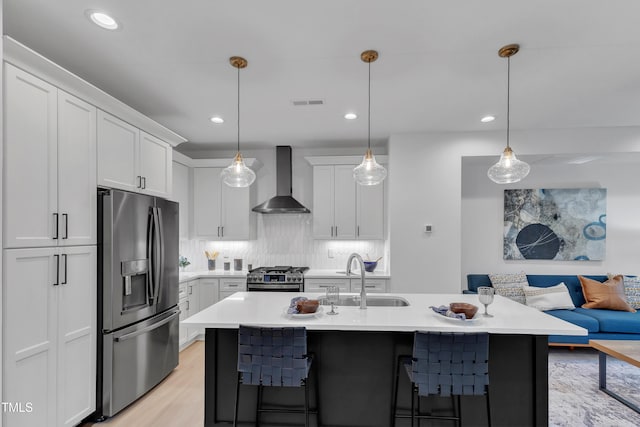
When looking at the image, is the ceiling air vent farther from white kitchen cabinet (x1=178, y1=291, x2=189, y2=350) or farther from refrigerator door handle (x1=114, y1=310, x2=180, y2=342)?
white kitchen cabinet (x1=178, y1=291, x2=189, y2=350)

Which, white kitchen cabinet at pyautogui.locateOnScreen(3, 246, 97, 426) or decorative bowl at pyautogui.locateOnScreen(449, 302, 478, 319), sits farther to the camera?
decorative bowl at pyautogui.locateOnScreen(449, 302, 478, 319)

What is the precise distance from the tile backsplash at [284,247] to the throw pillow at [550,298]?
216cm

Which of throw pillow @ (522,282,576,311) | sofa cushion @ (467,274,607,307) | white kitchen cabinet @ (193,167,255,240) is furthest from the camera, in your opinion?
white kitchen cabinet @ (193,167,255,240)

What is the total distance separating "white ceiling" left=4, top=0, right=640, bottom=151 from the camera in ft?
5.97

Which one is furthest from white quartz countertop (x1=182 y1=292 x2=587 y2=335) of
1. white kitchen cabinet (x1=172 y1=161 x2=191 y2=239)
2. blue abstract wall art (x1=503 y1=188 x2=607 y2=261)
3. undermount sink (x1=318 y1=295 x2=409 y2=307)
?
blue abstract wall art (x1=503 y1=188 x2=607 y2=261)

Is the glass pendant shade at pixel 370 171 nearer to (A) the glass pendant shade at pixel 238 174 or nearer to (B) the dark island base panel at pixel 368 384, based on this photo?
(A) the glass pendant shade at pixel 238 174

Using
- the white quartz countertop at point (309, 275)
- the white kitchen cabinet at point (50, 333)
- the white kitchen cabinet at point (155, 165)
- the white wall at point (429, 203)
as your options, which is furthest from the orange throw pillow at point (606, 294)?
the white kitchen cabinet at point (50, 333)

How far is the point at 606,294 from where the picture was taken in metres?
3.96

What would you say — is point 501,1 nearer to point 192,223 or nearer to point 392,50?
point 392,50

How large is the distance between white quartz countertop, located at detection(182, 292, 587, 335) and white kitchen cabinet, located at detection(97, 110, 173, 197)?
1.37m

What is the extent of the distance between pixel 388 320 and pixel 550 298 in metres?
3.14

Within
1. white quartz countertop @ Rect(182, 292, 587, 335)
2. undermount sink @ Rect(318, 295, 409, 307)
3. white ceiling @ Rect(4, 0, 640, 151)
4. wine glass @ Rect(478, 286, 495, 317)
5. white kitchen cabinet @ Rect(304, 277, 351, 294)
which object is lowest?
white kitchen cabinet @ Rect(304, 277, 351, 294)

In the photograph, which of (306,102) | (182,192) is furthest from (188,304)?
(306,102)

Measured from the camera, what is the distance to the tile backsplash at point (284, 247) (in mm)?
4836
